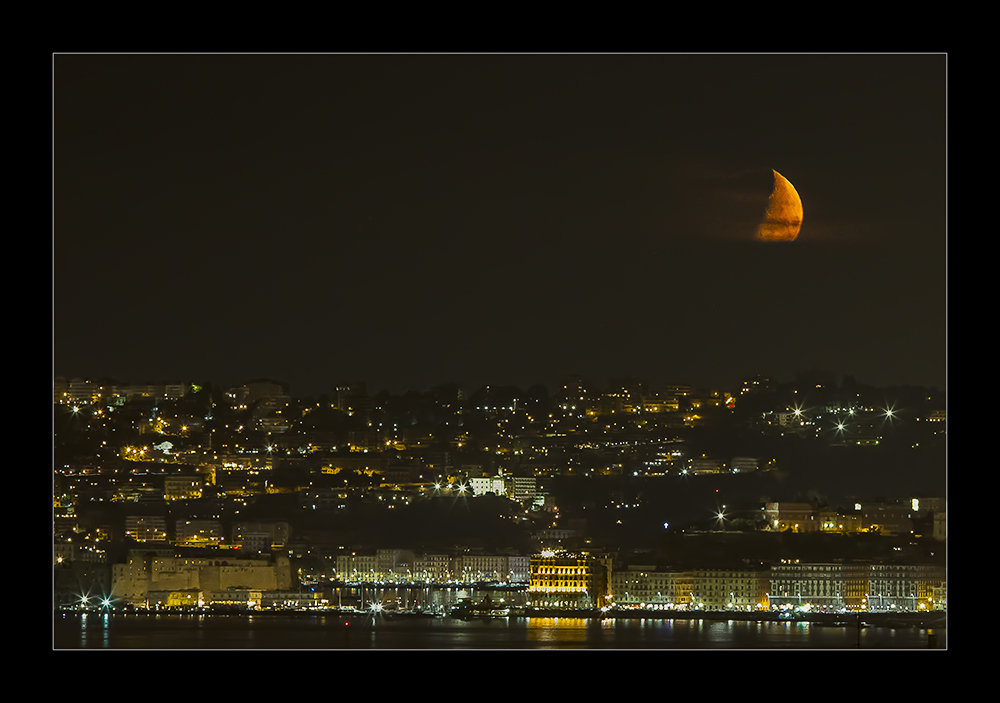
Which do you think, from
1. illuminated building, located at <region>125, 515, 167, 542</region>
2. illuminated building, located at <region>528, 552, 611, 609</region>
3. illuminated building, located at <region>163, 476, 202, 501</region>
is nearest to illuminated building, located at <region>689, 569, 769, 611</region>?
illuminated building, located at <region>528, 552, 611, 609</region>

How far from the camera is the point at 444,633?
1216cm

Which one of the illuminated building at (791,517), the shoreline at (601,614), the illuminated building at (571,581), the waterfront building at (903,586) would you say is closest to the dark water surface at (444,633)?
the shoreline at (601,614)

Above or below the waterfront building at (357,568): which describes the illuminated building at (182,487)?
above

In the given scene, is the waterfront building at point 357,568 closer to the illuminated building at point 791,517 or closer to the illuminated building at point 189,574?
the illuminated building at point 189,574

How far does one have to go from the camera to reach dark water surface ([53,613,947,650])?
445 inches

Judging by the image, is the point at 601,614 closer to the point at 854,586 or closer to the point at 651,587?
the point at 651,587

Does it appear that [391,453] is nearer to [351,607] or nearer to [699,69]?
[351,607]

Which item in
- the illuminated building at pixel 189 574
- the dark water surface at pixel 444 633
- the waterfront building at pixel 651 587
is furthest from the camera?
the waterfront building at pixel 651 587

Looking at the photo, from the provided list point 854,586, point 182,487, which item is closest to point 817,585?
point 854,586

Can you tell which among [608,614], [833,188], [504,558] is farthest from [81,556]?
[833,188]

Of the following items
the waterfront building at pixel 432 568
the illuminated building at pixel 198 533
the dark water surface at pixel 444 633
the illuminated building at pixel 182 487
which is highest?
the illuminated building at pixel 182 487

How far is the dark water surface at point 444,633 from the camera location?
1130 cm

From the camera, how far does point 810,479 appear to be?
13828 mm
